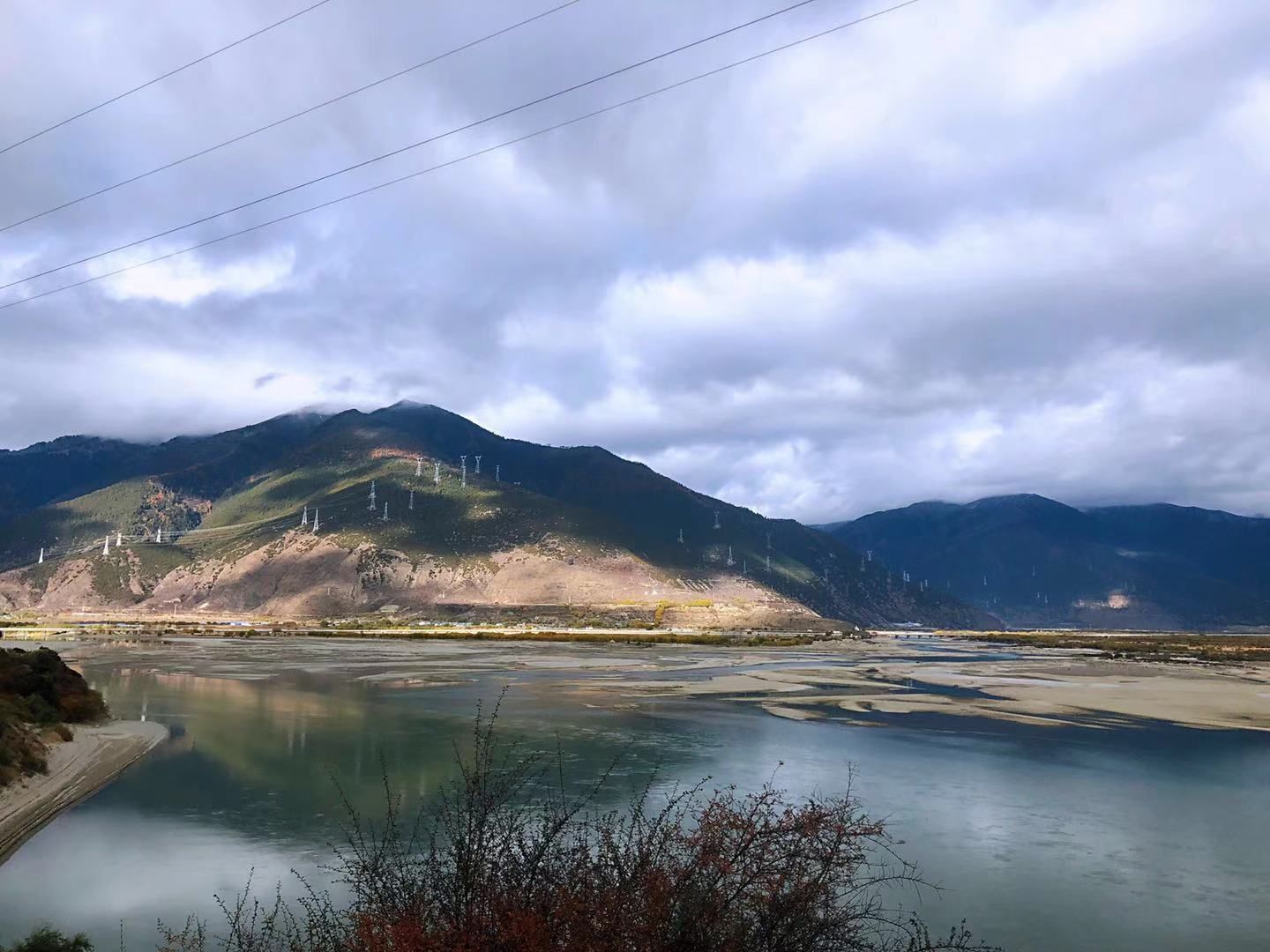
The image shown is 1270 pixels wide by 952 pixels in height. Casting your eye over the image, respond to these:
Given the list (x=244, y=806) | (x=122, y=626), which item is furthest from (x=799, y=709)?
(x=122, y=626)

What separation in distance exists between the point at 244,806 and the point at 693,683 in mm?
32450

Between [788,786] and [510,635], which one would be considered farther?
[510,635]

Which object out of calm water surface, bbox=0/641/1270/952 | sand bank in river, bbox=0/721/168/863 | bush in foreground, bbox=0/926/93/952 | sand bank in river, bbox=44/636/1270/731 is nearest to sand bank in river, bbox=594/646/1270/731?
sand bank in river, bbox=44/636/1270/731

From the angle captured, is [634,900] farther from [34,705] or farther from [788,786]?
[34,705]

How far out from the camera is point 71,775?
21.6 meters

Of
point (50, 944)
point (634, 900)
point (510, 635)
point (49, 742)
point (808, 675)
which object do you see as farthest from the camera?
point (510, 635)

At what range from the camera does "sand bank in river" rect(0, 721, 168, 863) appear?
56.0 ft

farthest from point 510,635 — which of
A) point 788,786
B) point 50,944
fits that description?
point 50,944

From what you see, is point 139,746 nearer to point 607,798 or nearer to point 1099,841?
point 607,798

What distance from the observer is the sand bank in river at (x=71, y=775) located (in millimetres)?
17078

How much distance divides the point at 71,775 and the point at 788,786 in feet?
58.6

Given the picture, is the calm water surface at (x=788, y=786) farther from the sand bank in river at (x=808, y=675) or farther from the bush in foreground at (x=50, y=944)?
the sand bank in river at (x=808, y=675)

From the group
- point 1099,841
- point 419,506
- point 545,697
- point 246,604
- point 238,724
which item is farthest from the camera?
point 419,506

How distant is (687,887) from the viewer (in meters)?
6.66
